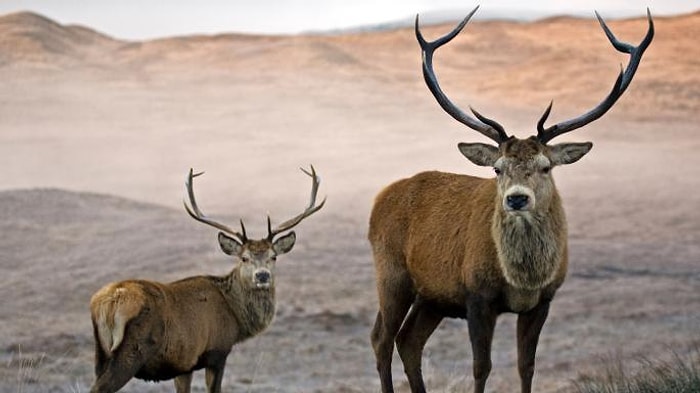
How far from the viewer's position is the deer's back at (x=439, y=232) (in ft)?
28.9

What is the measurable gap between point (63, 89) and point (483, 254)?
3352cm

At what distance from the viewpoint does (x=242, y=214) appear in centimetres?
2736

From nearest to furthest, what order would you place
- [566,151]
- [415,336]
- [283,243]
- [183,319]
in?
[566,151] < [183,319] < [415,336] < [283,243]

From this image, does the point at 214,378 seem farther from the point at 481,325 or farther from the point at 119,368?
the point at 481,325

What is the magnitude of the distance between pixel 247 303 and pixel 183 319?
106 cm

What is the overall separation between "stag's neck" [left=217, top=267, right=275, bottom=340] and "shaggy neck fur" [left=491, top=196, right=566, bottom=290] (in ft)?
8.42

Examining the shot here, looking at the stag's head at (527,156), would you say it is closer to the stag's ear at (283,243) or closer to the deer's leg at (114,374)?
the stag's ear at (283,243)

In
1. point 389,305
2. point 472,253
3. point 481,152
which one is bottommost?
point 389,305

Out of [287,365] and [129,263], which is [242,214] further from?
[287,365]

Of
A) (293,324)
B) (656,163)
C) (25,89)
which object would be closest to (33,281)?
(293,324)

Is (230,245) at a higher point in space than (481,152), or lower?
lower

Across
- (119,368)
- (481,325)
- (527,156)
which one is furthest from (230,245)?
(527,156)

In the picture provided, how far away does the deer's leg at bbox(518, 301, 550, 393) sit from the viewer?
8.78 m

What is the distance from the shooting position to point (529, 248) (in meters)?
8.56
